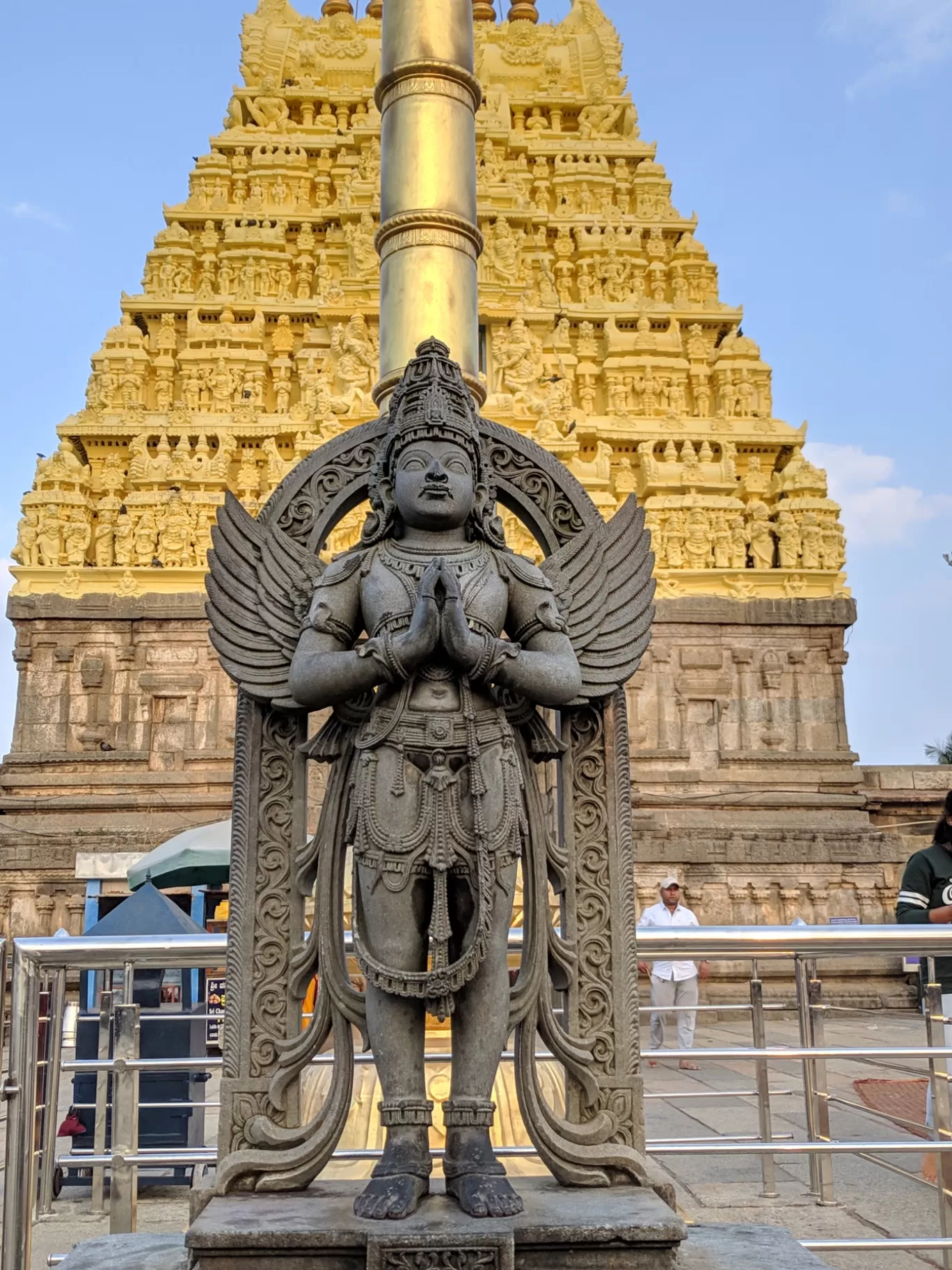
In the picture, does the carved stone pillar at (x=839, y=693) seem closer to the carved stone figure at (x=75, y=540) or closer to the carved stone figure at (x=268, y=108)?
the carved stone figure at (x=75, y=540)

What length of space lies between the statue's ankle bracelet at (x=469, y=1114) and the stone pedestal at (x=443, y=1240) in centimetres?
20

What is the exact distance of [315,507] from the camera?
12.8 ft

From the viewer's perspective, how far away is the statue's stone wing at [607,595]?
3.71 meters

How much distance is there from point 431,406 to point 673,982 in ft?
25.9

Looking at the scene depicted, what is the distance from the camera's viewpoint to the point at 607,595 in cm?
384

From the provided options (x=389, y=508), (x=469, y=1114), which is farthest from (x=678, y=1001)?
(x=389, y=508)

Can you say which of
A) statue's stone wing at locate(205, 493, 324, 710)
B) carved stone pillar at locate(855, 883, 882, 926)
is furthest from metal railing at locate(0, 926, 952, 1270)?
carved stone pillar at locate(855, 883, 882, 926)

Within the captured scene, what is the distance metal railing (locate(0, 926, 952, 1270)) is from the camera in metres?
3.80

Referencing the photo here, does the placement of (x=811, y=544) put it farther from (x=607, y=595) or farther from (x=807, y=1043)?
(x=607, y=595)

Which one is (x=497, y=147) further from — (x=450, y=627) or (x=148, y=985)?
(x=450, y=627)

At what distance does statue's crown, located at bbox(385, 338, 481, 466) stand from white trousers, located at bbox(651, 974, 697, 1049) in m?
7.04

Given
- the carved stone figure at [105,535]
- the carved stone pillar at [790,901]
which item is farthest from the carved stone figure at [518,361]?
the carved stone pillar at [790,901]

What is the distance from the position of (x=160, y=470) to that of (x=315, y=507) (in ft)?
55.1

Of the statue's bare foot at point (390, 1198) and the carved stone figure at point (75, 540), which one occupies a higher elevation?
the carved stone figure at point (75, 540)
